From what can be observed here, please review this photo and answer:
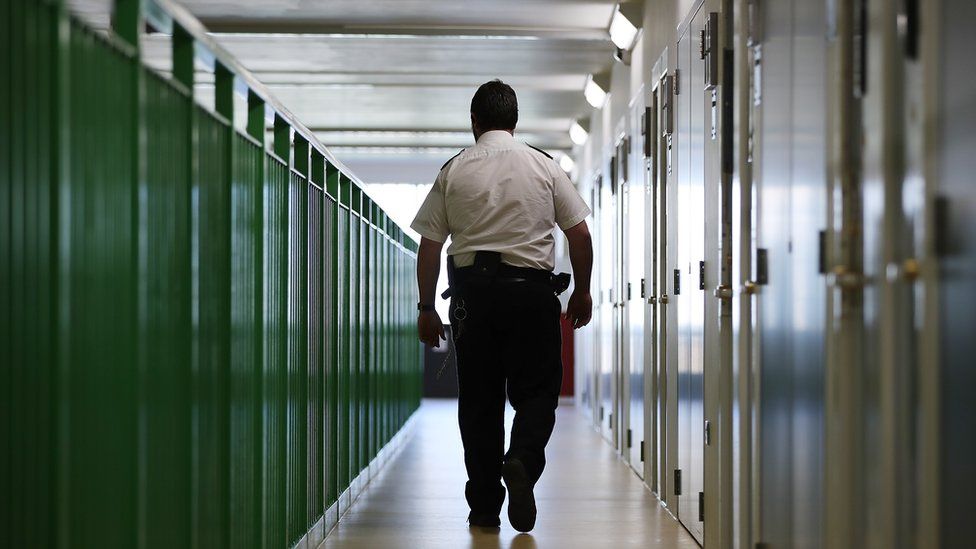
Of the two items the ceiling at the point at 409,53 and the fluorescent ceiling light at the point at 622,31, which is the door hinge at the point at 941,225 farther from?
the ceiling at the point at 409,53

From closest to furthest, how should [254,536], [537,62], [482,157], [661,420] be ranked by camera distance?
1. [254,536]
2. [482,157]
3. [661,420]
4. [537,62]

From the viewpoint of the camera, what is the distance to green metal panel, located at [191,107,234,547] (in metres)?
2.60

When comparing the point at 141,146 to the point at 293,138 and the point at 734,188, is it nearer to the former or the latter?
the point at 293,138

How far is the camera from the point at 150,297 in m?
2.25

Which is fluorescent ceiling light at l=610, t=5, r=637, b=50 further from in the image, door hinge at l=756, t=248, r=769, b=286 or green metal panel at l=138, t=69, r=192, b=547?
green metal panel at l=138, t=69, r=192, b=547

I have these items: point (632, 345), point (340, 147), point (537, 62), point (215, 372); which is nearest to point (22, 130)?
point (215, 372)

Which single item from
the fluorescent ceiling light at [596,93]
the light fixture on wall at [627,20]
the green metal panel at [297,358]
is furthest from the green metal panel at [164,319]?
the fluorescent ceiling light at [596,93]

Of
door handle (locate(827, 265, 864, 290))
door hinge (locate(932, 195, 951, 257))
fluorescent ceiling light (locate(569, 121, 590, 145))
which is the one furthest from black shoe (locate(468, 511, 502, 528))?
fluorescent ceiling light (locate(569, 121, 590, 145))

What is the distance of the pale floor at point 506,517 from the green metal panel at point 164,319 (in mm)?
1771

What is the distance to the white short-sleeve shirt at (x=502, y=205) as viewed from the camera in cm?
429

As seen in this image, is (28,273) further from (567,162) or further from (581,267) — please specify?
(567,162)

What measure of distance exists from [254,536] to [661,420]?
2.75 m

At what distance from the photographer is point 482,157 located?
4.38m

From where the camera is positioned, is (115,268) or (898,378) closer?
(115,268)
